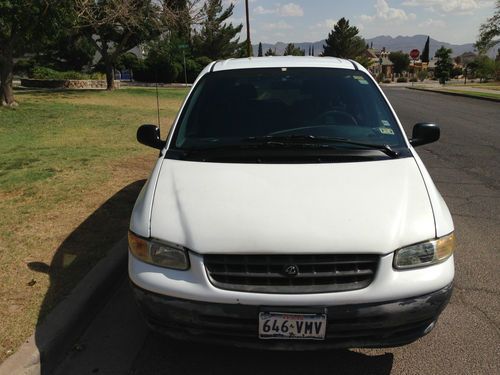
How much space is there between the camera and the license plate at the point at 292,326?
7.78ft

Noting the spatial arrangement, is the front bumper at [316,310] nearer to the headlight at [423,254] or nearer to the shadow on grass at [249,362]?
the headlight at [423,254]

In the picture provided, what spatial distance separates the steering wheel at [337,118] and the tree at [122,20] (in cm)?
1381

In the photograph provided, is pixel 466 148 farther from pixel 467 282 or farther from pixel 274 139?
pixel 274 139

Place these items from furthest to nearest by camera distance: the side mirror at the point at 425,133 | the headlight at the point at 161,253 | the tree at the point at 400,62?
the tree at the point at 400,62, the side mirror at the point at 425,133, the headlight at the point at 161,253

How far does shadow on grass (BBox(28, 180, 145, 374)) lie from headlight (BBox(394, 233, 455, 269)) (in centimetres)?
206

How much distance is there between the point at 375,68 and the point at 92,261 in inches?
3997

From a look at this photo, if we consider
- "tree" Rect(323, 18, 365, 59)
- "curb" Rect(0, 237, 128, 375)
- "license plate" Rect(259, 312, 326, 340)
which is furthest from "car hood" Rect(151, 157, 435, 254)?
"tree" Rect(323, 18, 365, 59)

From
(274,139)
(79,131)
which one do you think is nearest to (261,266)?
(274,139)

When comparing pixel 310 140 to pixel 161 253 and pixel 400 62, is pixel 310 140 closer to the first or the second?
pixel 161 253

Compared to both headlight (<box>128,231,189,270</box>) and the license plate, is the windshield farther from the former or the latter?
the license plate

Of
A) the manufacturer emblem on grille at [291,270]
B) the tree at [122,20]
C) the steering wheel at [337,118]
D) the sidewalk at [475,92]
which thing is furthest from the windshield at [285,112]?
the sidewalk at [475,92]

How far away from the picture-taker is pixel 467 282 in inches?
152

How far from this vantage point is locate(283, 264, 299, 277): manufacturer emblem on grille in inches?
93.4

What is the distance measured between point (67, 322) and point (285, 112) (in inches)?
83.3
